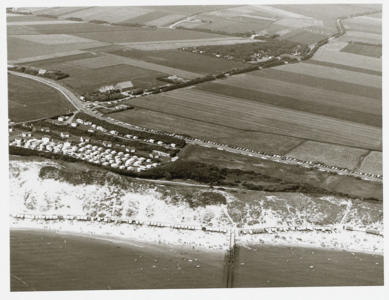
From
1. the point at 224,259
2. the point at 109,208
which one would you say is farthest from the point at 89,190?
the point at 224,259

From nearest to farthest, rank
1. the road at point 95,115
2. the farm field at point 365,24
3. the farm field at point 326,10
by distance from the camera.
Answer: the road at point 95,115 < the farm field at point 326,10 < the farm field at point 365,24

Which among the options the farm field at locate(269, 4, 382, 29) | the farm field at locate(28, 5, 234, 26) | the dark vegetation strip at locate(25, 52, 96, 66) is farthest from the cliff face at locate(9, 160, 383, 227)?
the farm field at locate(28, 5, 234, 26)

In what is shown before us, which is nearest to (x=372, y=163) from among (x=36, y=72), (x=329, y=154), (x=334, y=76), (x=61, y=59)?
(x=329, y=154)

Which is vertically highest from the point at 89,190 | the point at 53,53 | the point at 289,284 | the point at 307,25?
the point at 307,25

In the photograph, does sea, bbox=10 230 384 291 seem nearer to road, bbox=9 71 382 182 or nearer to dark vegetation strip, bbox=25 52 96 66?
road, bbox=9 71 382 182

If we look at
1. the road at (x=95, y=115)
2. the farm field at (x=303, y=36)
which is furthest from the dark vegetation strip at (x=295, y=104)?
the farm field at (x=303, y=36)

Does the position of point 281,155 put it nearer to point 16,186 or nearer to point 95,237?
point 95,237

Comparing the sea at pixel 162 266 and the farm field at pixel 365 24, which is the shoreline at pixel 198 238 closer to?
the sea at pixel 162 266

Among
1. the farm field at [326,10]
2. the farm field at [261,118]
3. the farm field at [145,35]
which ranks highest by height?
the farm field at [326,10]
